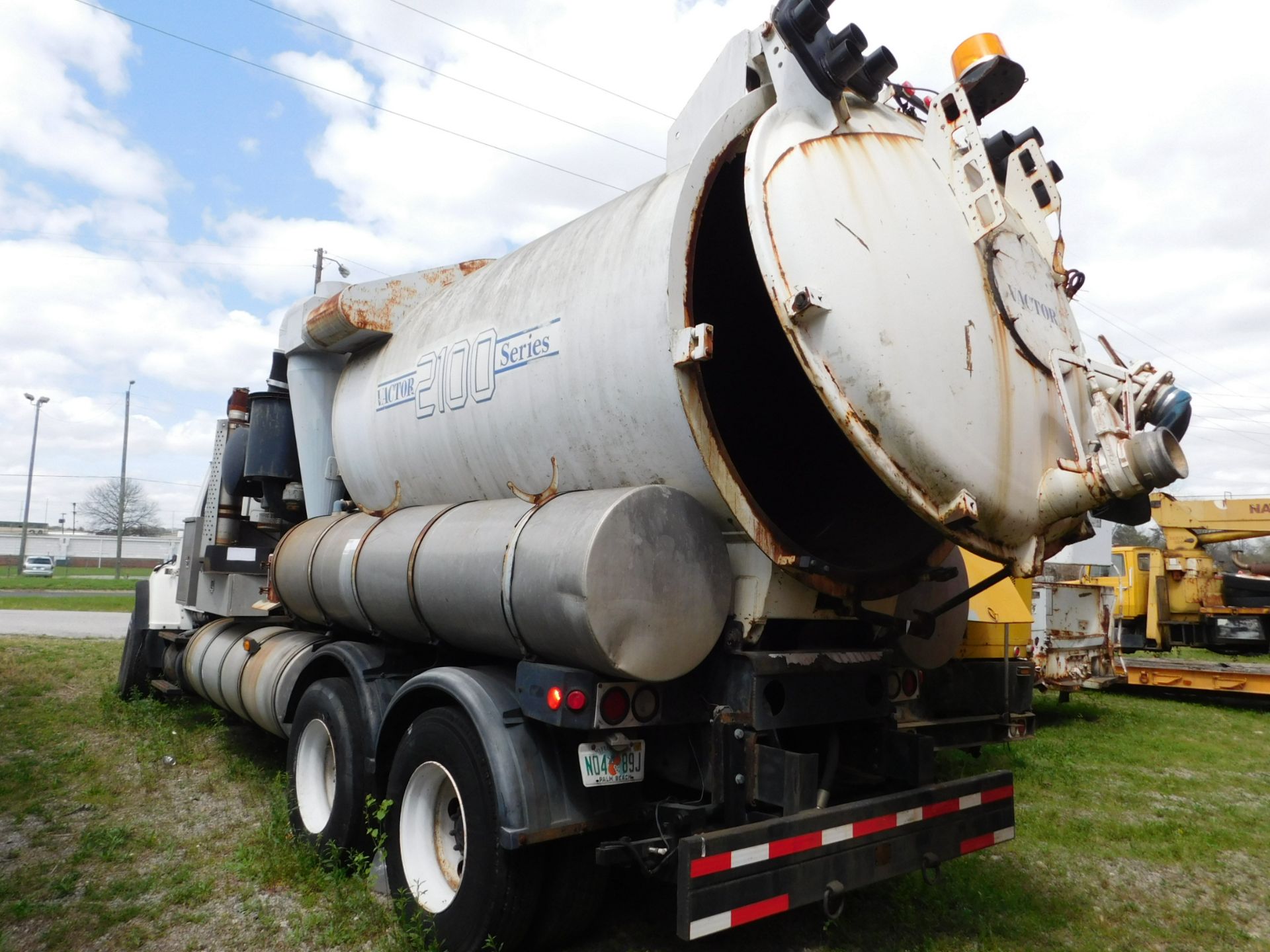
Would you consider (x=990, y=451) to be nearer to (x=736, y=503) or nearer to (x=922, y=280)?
(x=922, y=280)

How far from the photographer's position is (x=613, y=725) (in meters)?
3.31

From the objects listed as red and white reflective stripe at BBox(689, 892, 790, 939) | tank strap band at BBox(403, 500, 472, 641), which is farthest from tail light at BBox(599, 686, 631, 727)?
tank strap band at BBox(403, 500, 472, 641)

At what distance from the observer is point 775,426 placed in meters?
4.32

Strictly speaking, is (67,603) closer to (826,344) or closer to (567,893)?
(567,893)

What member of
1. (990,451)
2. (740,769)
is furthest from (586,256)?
(740,769)

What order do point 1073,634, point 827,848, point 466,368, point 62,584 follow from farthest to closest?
1. point 62,584
2. point 1073,634
3. point 466,368
4. point 827,848

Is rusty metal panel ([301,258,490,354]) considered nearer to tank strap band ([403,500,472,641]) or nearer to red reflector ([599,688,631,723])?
tank strap band ([403,500,472,641])

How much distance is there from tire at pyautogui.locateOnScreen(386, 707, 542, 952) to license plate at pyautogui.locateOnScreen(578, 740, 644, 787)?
1.18 feet

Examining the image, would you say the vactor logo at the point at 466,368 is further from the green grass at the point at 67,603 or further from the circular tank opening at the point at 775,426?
the green grass at the point at 67,603

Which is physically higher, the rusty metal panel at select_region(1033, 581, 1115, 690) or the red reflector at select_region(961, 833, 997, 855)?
the rusty metal panel at select_region(1033, 581, 1115, 690)

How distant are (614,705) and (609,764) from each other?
0.24 metres

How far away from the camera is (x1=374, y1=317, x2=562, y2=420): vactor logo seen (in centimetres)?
406

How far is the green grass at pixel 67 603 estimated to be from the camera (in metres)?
23.1

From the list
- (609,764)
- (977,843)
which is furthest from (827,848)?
(977,843)
